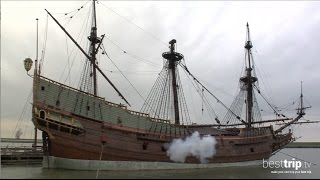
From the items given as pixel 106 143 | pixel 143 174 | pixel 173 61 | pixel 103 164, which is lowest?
pixel 143 174

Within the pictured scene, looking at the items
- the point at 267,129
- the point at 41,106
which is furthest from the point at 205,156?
the point at 41,106

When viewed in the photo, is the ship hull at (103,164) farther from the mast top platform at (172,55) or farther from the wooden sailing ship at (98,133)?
the mast top platform at (172,55)

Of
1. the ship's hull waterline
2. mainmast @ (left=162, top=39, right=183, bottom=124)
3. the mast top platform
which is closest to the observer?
the ship's hull waterline

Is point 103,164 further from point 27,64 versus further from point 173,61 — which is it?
point 173,61

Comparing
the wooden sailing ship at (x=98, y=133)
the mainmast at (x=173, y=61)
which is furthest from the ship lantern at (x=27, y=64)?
the mainmast at (x=173, y=61)

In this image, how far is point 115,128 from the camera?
2891 centimetres

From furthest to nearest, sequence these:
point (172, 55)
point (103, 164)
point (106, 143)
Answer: point (172, 55)
point (106, 143)
point (103, 164)

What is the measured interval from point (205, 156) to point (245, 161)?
22.8ft

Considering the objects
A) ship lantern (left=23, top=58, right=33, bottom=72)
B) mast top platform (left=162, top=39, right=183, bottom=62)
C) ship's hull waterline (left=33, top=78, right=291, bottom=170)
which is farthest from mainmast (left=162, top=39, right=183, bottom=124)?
ship lantern (left=23, top=58, right=33, bottom=72)

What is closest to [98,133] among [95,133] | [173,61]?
[95,133]

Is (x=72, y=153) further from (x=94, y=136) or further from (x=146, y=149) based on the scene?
(x=146, y=149)

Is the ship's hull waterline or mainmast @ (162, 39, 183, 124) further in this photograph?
mainmast @ (162, 39, 183, 124)

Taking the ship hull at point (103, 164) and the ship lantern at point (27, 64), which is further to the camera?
the ship hull at point (103, 164)

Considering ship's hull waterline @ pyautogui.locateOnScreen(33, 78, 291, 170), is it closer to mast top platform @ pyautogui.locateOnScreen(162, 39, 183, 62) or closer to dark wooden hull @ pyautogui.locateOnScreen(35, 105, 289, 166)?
dark wooden hull @ pyautogui.locateOnScreen(35, 105, 289, 166)
